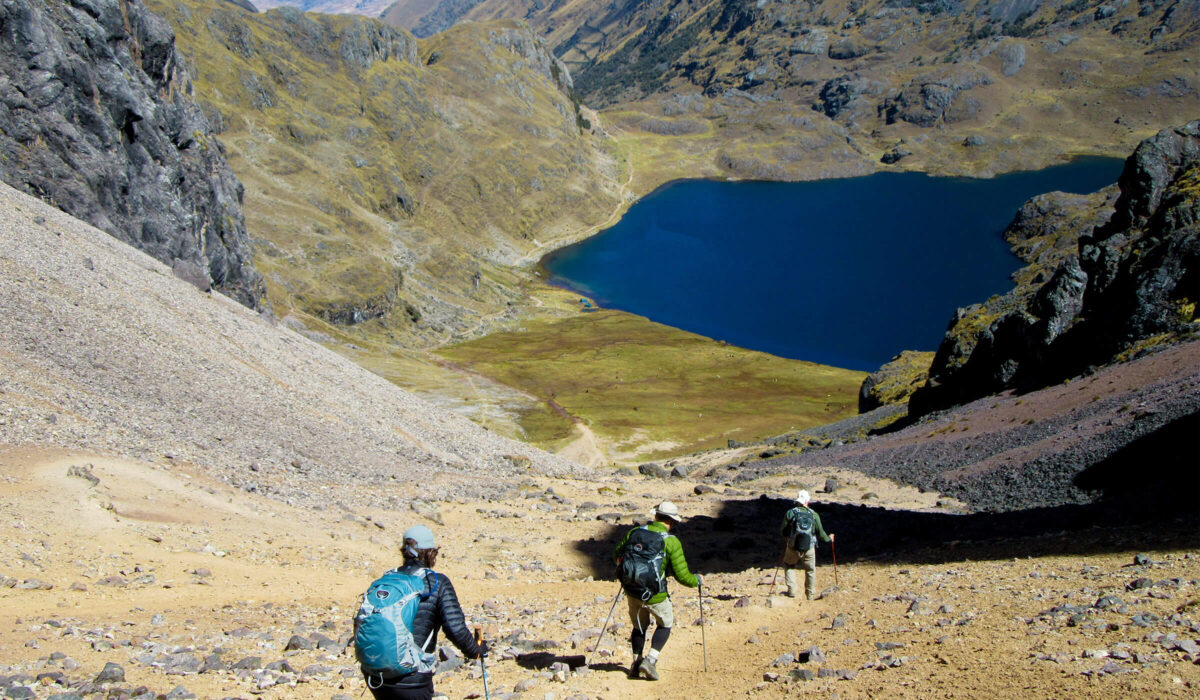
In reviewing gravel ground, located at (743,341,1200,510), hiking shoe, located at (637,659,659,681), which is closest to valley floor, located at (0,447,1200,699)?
hiking shoe, located at (637,659,659,681)

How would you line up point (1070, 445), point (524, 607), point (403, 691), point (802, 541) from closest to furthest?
point (403, 691) → point (802, 541) → point (524, 607) → point (1070, 445)

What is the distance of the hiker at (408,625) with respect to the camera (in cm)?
1004

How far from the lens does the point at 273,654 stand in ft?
50.1

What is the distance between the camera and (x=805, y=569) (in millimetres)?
21406

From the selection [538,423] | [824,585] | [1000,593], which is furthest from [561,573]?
[538,423]

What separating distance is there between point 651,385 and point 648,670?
333ft

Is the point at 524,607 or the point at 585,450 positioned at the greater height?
the point at 585,450

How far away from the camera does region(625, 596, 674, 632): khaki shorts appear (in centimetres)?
1505

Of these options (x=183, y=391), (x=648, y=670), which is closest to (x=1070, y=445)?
(x=648, y=670)

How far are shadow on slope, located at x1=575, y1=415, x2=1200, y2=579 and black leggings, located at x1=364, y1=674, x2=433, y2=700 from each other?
674 inches

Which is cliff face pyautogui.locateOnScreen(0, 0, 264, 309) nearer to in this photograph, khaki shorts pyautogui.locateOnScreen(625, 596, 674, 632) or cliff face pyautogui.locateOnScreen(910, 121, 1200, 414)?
khaki shorts pyautogui.locateOnScreen(625, 596, 674, 632)

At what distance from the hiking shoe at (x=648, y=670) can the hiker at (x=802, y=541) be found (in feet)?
22.9

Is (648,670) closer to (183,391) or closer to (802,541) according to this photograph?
(802,541)

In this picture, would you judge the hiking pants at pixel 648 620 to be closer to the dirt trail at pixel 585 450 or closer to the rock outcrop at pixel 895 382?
the dirt trail at pixel 585 450
